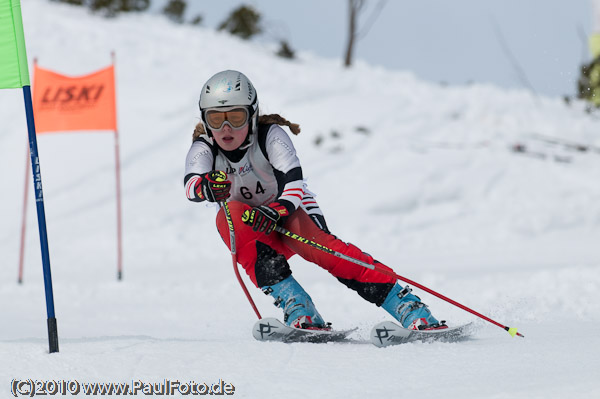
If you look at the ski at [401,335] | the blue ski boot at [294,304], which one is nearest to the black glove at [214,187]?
the blue ski boot at [294,304]

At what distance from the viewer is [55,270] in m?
10.4

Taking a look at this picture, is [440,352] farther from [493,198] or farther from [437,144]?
[437,144]

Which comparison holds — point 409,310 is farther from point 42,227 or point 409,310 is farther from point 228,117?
point 42,227

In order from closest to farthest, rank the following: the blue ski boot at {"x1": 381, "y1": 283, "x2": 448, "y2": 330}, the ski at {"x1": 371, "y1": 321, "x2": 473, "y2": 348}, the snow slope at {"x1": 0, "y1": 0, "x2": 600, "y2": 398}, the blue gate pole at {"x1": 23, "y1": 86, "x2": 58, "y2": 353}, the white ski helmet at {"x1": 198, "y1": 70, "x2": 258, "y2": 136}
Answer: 1. the snow slope at {"x1": 0, "y1": 0, "x2": 600, "y2": 398}
2. the blue gate pole at {"x1": 23, "y1": 86, "x2": 58, "y2": 353}
3. the ski at {"x1": 371, "y1": 321, "x2": 473, "y2": 348}
4. the blue ski boot at {"x1": 381, "y1": 283, "x2": 448, "y2": 330}
5. the white ski helmet at {"x1": 198, "y1": 70, "x2": 258, "y2": 136}

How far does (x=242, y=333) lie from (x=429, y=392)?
95.1 inches

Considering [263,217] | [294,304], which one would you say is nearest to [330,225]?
[294,304]

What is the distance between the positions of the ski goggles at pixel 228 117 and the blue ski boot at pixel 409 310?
1282mm

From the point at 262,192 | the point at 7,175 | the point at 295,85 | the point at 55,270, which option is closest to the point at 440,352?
the point at 262,192

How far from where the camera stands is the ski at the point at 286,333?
3.81 m

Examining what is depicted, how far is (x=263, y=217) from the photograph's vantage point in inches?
145

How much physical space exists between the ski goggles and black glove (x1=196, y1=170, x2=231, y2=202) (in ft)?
1.06

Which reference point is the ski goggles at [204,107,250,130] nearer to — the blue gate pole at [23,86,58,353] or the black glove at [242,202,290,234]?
the black glove at [242,202,290,234]

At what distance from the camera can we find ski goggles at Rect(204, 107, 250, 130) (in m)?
3.86

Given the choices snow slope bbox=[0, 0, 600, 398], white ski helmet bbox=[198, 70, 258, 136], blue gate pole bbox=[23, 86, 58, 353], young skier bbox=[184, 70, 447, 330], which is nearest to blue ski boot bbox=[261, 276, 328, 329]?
young skier bbox=[184, 70, 447, 330]
